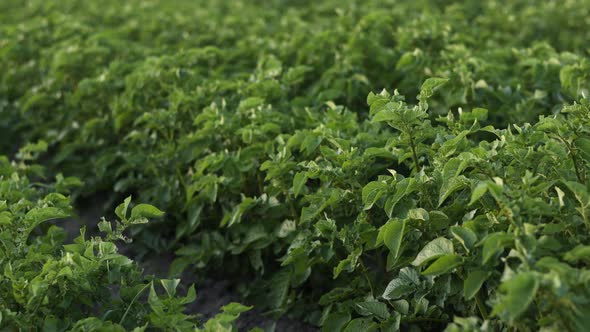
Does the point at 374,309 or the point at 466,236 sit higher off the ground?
the point at 466,236

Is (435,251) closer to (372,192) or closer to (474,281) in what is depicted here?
(474,281)

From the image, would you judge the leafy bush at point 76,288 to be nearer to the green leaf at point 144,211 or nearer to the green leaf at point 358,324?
the green leaf at point 144,211

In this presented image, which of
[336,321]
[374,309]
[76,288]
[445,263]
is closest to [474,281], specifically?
[445,263]

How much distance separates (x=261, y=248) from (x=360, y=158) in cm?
71

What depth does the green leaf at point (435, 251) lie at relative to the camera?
2027 mm

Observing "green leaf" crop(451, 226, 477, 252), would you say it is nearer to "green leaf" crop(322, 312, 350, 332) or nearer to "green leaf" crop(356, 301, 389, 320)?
"green leaf" crop(356, 301, 389, 320)

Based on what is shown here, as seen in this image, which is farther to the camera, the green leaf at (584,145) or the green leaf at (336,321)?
the green leaf at (336,321)

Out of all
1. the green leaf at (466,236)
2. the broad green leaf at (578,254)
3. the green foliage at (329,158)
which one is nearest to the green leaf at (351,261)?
the green foliage at (329,158)

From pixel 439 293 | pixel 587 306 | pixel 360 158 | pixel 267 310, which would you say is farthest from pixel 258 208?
pixel 587 306

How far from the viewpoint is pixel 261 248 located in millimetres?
3000

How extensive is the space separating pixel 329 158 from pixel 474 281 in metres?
0.87

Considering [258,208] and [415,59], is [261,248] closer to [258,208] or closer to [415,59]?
[258,208]

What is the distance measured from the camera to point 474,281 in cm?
192

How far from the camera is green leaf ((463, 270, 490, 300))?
1.90 m
